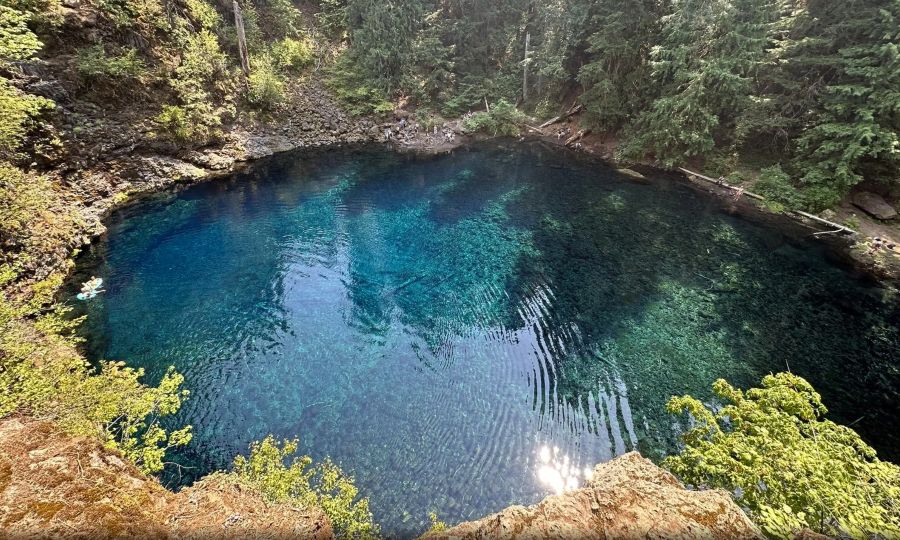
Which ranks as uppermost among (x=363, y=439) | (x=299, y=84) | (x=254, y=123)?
(x=299, y=84)

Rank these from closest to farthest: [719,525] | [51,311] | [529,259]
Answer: [719,525] < [51,311] < [529,259]

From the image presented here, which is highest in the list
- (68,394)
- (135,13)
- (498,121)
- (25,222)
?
(135,13)

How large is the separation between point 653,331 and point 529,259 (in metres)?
5.91

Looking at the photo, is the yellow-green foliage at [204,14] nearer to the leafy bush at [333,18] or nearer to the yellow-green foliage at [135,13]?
the yellow-green foliage at [135,13]

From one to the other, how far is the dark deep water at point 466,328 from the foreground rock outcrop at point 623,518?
14.5ft

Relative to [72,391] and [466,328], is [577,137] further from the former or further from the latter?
[72,391]

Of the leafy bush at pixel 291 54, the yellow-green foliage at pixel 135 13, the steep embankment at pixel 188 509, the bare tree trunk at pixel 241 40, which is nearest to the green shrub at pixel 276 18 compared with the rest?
the leafy bush at pixel 291 54

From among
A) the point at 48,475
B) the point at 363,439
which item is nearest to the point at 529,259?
the point at 363,439

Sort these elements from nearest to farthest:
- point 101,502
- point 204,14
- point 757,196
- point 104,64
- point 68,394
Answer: point 101,502
point 68,394
point 104,64
point 757,196
point 204,14

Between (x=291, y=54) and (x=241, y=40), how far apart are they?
509cm

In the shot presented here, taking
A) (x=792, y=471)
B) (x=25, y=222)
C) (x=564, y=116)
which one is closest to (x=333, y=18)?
(x=564, y=116)

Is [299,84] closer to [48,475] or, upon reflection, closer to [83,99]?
[83,99]

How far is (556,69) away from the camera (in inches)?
1228

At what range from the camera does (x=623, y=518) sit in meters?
3.99
